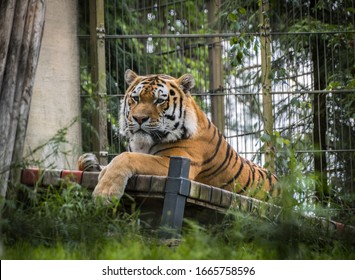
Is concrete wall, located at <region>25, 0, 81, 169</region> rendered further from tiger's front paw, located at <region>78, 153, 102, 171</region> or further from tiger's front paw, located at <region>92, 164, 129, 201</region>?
tiger's front paw, located at <region>92, 164, 129, 201</region>

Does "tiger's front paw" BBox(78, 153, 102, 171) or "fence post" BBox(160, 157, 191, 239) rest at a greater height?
"tiger's front paw" BBox(78, 153, 102, 171)

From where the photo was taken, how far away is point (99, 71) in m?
7.57

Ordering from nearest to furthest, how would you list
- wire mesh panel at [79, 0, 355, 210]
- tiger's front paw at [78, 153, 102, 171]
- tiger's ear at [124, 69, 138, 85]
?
tiger's front paw at [78, 153, 102, 171], tiger's ear at [124, 69, 138, 85], wire mesh panel at [79, 0, 355, 210]

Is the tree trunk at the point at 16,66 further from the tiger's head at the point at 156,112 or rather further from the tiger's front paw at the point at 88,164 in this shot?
the tiger's head at the point at 156,112

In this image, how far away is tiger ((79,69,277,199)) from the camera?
5496 millimetres

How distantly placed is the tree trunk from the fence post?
860mm

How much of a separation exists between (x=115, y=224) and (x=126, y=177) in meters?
0.68

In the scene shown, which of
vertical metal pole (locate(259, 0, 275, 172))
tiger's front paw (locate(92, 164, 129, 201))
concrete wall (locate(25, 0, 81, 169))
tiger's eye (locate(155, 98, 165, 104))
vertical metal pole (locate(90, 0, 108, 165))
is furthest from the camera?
vertical metal pole (locate(259, 0, 275, 172))

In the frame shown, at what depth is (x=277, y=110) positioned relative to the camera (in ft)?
26.2

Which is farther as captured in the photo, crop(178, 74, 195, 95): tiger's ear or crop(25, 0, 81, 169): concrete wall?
crop(25, 0, 81, 169): concrete wall

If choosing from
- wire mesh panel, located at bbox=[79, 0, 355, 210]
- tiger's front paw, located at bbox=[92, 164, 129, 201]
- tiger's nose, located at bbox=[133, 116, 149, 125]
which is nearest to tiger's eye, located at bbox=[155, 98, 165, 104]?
tiger's nose, located at bbox=[133, 116, 149, 125]

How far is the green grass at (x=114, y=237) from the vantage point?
366 centimetres

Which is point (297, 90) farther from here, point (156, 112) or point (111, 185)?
point (111, 185)

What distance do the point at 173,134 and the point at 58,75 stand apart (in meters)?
1.91
